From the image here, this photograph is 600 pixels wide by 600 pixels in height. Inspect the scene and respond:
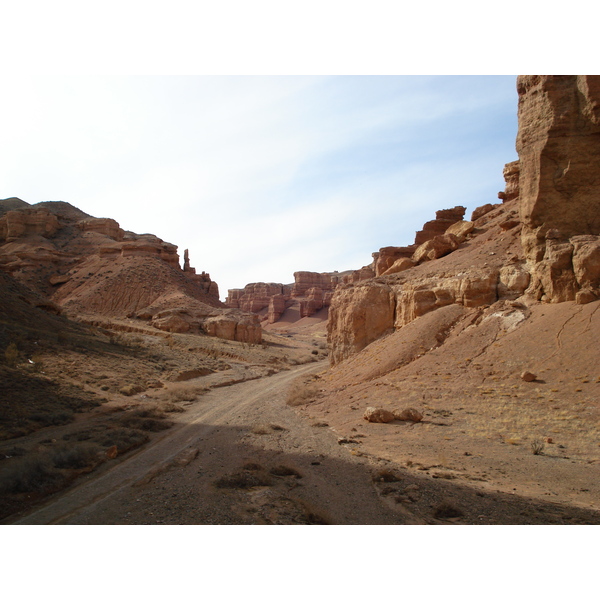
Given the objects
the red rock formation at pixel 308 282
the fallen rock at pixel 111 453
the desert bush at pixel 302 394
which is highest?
the red rock formation at pixel 308 282

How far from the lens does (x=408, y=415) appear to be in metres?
A: 13.9

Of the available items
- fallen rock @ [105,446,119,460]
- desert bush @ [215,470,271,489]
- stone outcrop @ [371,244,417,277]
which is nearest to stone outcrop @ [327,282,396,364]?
stone outcrop @ [371,244,417,277]

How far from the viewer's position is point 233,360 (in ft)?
129

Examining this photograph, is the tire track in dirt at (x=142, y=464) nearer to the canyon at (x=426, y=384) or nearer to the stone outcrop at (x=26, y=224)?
the canyon at (x=426, y=384)

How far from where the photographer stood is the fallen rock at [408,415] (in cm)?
1363

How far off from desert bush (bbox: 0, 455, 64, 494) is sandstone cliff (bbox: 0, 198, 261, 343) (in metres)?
38.4

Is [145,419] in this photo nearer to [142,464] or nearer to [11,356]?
[142,464]

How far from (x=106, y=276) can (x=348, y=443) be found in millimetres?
52574

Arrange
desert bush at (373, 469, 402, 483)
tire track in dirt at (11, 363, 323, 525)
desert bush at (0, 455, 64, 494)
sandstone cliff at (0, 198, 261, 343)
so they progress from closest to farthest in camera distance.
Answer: tire track in dirt at (11, 363, 323, 525)
desert bush at (0, 455, 64, 494)
desert bush at (373, 469, 402, 483)
sandstone cliff at (0, 198, 261, 343)

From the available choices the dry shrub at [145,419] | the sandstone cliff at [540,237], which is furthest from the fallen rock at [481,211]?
the dry shrub at [145,419]

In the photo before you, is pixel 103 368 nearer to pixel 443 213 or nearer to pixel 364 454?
pixel 364 454

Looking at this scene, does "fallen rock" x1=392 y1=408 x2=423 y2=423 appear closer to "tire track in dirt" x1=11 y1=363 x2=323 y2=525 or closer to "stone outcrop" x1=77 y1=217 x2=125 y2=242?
"tire track in dirt" x1=11 y1=363 x2=323 y2=525

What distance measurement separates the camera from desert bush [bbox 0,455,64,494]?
8.23m

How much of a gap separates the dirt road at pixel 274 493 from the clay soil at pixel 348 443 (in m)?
0.04
